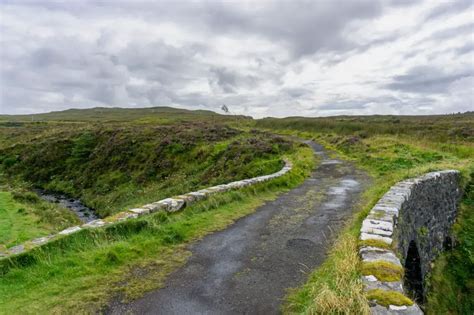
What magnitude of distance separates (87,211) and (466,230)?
1965cm

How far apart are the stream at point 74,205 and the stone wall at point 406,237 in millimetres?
14552

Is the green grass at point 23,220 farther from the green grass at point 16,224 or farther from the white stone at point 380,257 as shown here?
the white stone at point 380,257

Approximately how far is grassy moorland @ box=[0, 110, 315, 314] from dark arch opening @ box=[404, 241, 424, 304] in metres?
4.46

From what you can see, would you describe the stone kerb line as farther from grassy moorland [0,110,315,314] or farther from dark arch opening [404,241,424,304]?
dark arch opening [404,241,424,304]

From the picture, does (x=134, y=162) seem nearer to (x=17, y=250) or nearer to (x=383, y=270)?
(x=17, y=250)

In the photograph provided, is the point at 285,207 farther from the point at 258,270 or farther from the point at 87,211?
the point at 87,211

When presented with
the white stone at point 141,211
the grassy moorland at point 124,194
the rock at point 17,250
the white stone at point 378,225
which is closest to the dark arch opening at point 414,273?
the white stone at point 378,225

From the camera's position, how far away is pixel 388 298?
3.85m

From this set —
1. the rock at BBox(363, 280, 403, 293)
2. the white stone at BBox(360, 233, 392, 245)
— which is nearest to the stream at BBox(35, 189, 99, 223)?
the white stone at BBox(360, 233, 392, 245)

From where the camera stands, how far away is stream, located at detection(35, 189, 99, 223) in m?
17.6

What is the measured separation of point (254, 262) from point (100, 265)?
9.01ft

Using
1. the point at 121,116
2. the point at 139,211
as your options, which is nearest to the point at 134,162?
the point at 139,211

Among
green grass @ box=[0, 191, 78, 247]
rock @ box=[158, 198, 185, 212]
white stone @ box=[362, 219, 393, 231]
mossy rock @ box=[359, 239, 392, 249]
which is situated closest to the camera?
mossy rock @ box=[359, 239, 392, 249]

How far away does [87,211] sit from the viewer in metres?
18.9
